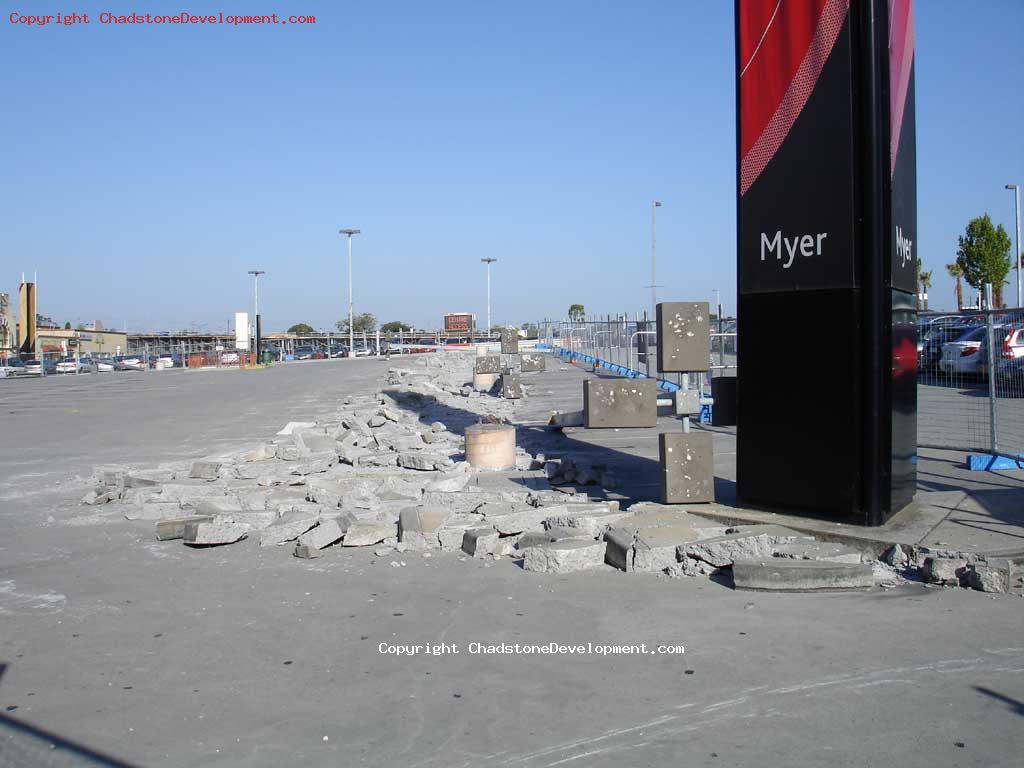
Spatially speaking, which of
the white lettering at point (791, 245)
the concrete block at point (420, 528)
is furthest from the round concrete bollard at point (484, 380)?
the white lettering at point (791, 245)

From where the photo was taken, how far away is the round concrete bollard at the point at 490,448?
12320 mm

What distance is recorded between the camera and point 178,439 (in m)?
17.8

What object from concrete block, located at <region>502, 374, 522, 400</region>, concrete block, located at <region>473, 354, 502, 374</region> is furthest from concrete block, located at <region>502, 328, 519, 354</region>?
concrete block, located at <region>502, 374, 522, 400</region>

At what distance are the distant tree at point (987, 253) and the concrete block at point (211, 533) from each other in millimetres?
56790

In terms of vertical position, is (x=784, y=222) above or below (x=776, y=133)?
below

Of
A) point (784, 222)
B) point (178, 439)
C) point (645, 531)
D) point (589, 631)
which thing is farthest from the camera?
point (178, 439)

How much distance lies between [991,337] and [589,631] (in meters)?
7.81

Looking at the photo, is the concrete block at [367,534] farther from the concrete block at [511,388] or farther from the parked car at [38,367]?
the parked car at [38,367]

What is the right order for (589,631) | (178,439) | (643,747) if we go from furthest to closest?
(178,439) → (589,631) → (643,747)

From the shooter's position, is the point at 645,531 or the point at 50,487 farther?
the point at 50,487

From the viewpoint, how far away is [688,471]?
339 inches

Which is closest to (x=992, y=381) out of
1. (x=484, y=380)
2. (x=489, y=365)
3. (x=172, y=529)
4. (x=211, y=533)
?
(x=211, y=533)

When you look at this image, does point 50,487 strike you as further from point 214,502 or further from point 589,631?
point 589,631

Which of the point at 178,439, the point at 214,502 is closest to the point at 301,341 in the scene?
the point at 178,439
